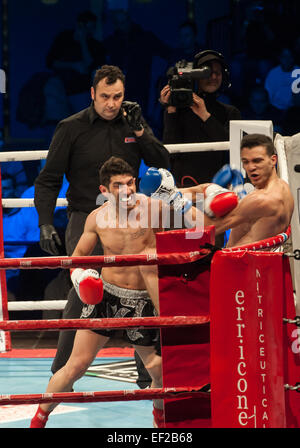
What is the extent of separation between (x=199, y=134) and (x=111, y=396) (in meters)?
2.00

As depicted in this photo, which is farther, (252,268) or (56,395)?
(56,395)

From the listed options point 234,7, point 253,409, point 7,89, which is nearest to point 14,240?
point 7,89

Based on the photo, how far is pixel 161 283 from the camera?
216cm

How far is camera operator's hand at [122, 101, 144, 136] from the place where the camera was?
313 centimetres

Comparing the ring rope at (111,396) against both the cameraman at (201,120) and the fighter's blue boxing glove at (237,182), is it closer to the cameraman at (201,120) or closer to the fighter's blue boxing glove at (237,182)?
the fighter's blue boxing glove at (237,182)

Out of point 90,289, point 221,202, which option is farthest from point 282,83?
point 90,289

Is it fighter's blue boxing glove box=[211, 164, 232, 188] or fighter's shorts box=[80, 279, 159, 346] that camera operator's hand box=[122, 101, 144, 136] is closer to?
fighter's blue boxing glove box=[211, 164, 232, 188]

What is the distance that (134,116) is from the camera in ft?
10.3

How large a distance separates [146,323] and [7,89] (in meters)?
3.95

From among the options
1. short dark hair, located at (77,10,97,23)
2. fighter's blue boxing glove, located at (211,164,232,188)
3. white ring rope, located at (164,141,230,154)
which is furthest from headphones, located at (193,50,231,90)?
short dark hair, located at (77,10,97,23)

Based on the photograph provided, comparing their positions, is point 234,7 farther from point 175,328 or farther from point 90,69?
point 175,328

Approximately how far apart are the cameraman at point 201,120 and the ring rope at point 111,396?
5.49ft

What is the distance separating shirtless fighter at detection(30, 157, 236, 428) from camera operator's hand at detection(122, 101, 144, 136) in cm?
34

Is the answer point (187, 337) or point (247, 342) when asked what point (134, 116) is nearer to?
point (187, 337)
